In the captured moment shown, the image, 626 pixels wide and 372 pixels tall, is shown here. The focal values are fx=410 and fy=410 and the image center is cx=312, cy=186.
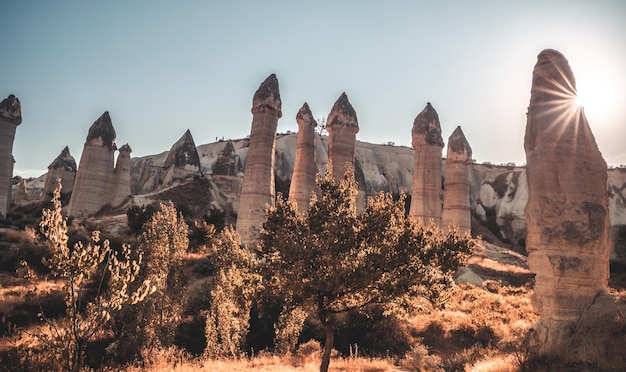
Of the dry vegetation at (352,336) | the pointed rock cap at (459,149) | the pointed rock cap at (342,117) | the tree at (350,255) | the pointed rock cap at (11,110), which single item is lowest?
the dry vegetation at (352,336)

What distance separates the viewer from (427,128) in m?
27.2

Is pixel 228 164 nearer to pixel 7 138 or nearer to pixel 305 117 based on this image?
pixel 7 138

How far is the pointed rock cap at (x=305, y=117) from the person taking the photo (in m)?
25.5

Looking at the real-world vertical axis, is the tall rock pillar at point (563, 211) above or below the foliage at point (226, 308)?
above

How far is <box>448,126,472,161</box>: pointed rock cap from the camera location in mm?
28422

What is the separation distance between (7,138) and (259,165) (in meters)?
18.4

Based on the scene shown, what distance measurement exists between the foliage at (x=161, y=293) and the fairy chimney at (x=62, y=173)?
31.4 metres

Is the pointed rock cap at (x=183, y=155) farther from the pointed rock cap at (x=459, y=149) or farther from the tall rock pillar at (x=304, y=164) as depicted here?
the pointed rock cap at (x=459, y=149)

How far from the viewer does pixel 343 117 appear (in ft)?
81.5

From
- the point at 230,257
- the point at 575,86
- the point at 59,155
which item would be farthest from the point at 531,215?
the point at 59,155

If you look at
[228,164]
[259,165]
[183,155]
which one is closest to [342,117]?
[259,165]

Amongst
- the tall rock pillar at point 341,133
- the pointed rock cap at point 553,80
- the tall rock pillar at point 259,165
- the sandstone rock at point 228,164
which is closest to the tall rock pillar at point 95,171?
the sandstone rock at point 228,164

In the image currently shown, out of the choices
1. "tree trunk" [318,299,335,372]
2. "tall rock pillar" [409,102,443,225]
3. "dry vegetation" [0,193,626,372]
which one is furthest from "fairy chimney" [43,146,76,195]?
"tree trunk" [318,299,335,372]

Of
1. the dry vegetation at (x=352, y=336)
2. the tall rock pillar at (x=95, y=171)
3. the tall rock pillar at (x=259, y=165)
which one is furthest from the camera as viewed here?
the tall rock pillar at (x=95, y=171)
